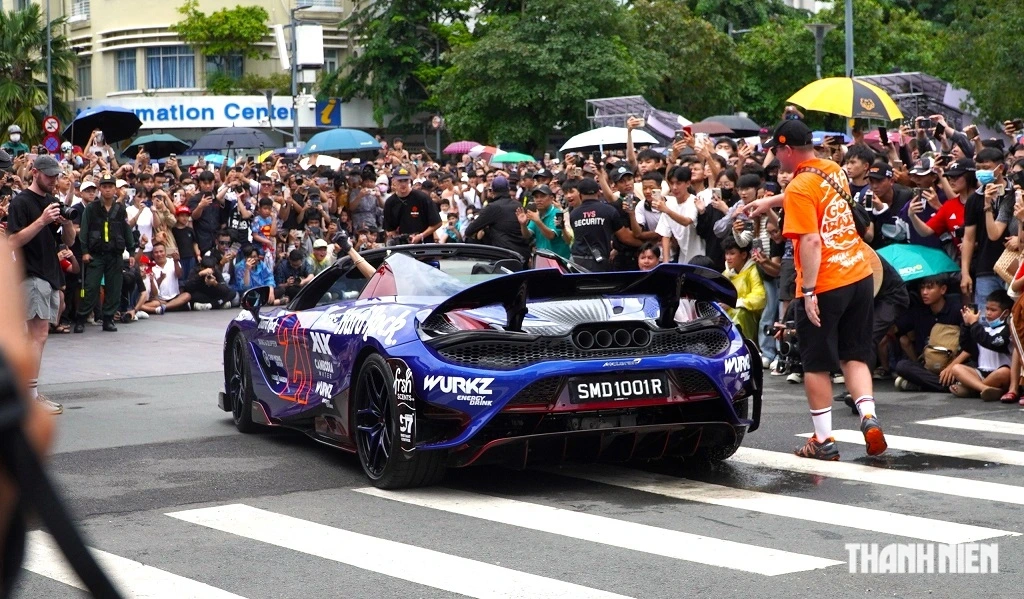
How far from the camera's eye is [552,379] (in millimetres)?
7090

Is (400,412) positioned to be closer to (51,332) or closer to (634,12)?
(51,332)

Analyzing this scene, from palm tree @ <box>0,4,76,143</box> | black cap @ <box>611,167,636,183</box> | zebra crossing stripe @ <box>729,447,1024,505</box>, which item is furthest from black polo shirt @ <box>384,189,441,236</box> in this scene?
palm tree @ <box>0,4,76,143</box>

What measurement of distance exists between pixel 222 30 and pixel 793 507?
2222 inches

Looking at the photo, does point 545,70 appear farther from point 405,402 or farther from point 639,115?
point 405,402

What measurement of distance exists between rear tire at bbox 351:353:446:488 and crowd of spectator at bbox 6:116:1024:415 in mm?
1948

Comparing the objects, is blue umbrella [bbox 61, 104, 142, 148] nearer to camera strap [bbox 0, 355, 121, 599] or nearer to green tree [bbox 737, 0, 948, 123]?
green tree [bbox 737, 0, 948, 123]

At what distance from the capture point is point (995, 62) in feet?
96.1

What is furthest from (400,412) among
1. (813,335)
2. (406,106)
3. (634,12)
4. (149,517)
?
(406,106)

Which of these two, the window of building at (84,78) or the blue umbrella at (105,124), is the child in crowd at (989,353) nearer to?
the blue umbrella at (105,124)

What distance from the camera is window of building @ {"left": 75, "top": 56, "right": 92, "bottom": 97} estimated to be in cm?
6481

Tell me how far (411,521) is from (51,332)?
12610mm

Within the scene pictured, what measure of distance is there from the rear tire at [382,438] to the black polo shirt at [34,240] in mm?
4539

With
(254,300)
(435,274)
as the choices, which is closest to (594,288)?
(435,274)

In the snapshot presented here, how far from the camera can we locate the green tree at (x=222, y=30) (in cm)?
6025
